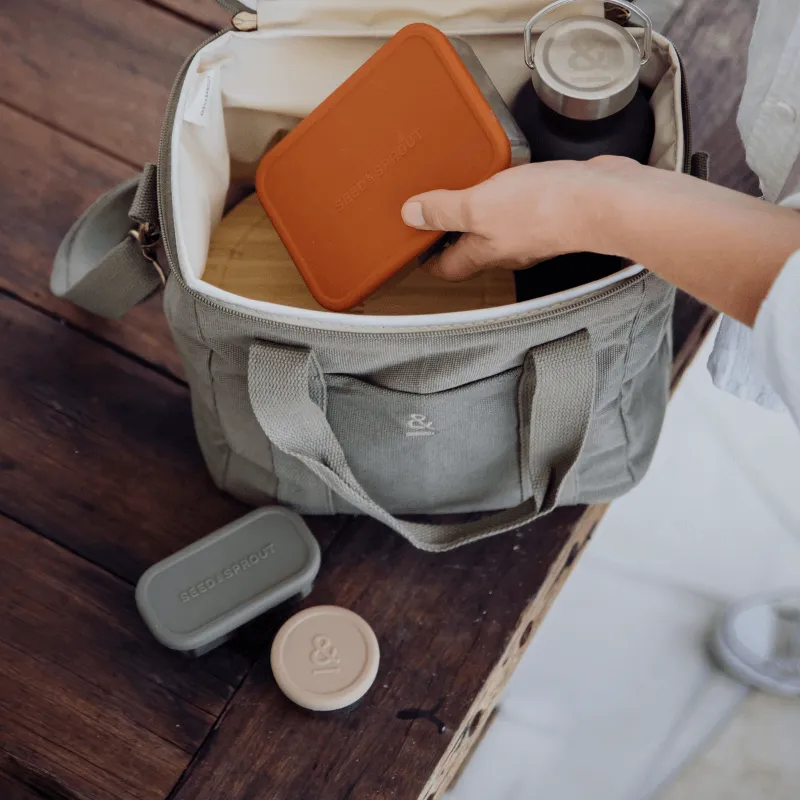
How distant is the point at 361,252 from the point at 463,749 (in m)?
0.43

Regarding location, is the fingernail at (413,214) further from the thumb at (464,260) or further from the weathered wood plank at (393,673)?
the weathered wood plank at (393,673)

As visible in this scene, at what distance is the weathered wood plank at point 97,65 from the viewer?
2.71 ft

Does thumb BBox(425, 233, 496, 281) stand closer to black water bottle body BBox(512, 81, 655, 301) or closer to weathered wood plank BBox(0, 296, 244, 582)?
black water bottle body BBox(512, 81, 655, 301)

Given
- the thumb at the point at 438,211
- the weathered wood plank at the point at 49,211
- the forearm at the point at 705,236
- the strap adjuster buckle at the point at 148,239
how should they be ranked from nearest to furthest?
the forearm at the point at 705,236 < the thumb at the point at 438,211 < the strap adjuster buckle at the point at 148,239 < the weathered wood plank at the point at 49,211

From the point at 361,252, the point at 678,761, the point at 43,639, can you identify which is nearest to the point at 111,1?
the point at 361,252

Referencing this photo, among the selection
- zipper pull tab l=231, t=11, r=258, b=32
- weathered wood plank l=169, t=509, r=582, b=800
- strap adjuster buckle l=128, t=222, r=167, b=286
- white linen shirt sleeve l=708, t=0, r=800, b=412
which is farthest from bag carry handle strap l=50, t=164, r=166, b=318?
white linen shirt sleeve l=708, t=0, r=800, b=412

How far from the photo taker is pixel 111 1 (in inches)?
33.8

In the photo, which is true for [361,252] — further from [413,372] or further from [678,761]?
[678,761]

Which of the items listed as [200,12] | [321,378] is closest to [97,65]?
[200,12]

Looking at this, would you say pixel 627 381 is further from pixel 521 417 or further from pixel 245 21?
pixel 245 21

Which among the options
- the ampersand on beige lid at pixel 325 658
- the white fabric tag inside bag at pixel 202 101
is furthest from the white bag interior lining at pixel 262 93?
the ampersand on beige lid at pixel 325 658

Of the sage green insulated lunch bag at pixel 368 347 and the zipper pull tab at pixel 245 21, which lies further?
the zipper pull tab at pixel 245 21

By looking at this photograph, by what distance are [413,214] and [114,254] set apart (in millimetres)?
238

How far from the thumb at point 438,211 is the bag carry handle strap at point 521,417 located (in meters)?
0.10
